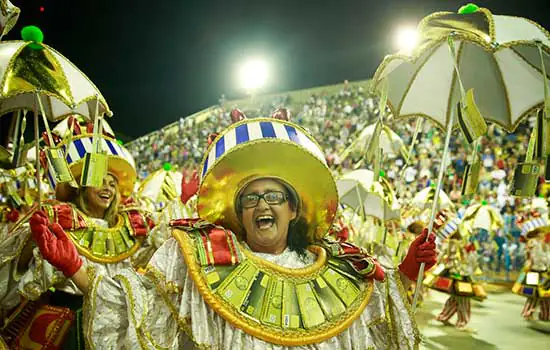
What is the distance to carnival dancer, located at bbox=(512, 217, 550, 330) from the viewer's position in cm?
923

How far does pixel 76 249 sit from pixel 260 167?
4.44 ft

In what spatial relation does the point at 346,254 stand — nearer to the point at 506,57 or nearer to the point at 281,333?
the point at 281,333

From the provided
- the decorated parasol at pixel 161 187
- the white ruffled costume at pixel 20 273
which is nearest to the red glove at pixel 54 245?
the white ruffled costume at pixel 20 273

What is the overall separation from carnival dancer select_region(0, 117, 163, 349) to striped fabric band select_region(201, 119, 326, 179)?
34.6 inches

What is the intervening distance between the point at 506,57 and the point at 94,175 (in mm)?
2377

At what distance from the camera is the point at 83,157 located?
4254mm

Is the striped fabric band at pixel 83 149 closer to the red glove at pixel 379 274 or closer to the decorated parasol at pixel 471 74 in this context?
the decorated parasol at pixel 471 74

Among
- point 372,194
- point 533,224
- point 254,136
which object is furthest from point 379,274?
point 533,224

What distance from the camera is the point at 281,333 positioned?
2117 millimetres

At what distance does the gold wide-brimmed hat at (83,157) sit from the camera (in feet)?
13.8

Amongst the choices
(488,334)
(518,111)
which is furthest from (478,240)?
(518,111)

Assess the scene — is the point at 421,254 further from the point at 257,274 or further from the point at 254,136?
the point at 254,136

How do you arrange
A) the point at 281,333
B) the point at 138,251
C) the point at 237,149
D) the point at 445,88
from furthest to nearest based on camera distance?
the point at 138,251 → the point at 445,88 → the point at 237,149 → the point at 281,333

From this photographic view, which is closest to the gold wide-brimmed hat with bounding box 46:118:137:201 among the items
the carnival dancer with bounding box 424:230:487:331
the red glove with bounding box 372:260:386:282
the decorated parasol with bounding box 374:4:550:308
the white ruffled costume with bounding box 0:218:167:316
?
the white ruffled costume with bounding box 0:218:167:316
